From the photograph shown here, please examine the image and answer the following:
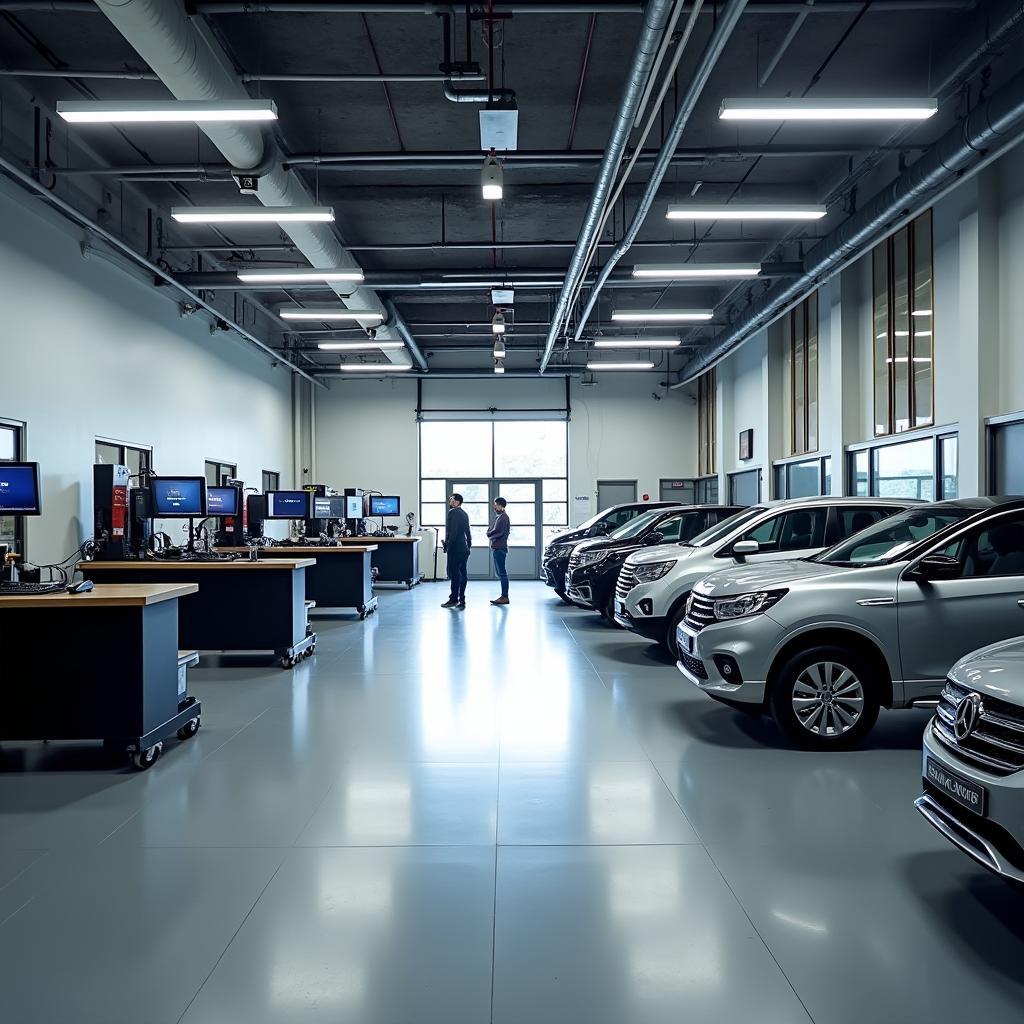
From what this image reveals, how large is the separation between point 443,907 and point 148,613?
2.72 metres

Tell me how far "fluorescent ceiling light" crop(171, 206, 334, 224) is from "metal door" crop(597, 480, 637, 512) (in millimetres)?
11896

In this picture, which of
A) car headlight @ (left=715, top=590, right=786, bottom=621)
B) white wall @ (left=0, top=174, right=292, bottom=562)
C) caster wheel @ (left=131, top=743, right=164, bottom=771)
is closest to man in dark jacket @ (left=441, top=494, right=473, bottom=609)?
white wall @ (left=0, top=174, right=292, bottom=562)

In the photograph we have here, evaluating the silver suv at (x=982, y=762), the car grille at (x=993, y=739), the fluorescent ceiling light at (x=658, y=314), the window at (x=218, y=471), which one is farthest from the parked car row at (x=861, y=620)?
the window at (x=218, y=471)

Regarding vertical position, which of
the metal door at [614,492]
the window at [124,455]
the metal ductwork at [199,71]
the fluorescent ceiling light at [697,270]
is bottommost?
the metal door at [614,492]

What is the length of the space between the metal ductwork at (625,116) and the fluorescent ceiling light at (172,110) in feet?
8.60

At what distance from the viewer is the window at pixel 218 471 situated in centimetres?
1355

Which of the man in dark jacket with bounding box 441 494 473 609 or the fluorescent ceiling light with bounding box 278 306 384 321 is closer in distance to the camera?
the fluorescent ceiling light with bounding box 278 306 384 321

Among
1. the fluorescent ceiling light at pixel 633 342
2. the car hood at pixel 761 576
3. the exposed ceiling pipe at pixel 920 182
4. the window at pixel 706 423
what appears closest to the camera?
the car hood at pixel 761 576

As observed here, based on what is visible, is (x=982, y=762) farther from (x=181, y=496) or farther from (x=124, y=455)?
(x=124, y=455)

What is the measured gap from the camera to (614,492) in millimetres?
19000

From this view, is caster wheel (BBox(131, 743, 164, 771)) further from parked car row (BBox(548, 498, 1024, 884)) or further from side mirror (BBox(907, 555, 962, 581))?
side mirror (BBox(907, 555, 962, 581))

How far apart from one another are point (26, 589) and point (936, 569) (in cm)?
527

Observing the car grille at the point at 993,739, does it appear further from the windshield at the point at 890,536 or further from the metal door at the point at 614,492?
the metal door at the point at 614,492

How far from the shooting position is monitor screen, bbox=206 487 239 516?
29.0ft
